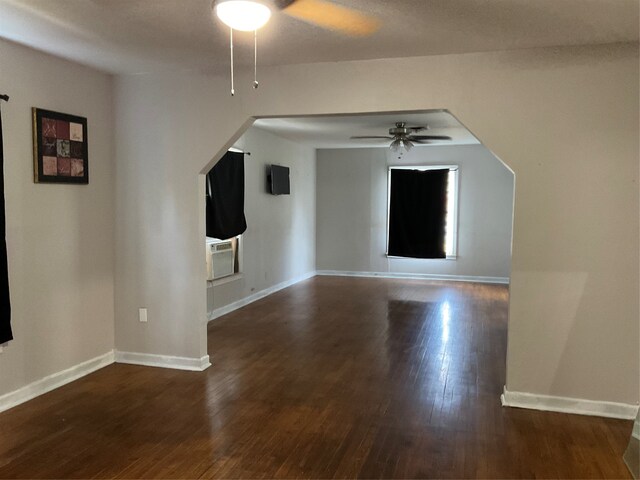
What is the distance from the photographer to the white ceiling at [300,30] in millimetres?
2586

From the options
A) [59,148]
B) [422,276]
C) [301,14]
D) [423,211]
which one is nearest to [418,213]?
[423,211]

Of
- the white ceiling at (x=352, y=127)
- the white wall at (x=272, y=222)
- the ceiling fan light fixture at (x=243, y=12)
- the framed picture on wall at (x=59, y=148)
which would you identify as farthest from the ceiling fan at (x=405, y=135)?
the ceiling fan light fixture at (x=243, y=12)

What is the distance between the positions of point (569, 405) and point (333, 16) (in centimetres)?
278

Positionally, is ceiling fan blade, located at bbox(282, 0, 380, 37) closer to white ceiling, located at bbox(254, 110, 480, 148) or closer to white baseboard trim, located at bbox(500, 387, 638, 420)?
white ceiling, located at bbox(254, 110, 480, 148)

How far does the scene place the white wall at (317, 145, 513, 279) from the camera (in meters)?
8.56

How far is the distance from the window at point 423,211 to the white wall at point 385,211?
0.11 metres

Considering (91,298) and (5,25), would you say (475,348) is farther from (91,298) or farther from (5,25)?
(5,25)

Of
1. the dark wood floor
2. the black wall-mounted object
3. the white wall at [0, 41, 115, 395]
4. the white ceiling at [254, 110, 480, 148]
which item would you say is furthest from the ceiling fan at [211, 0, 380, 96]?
the black wall-mounted object

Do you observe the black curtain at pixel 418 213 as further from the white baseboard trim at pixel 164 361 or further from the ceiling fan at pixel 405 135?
the white baseboard trim at pixel 164 361

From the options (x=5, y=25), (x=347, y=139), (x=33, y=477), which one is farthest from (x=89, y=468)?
(x=347, y=139)

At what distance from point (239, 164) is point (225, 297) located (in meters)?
1.59

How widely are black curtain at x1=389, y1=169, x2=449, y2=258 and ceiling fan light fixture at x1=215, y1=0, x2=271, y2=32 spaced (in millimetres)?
6779

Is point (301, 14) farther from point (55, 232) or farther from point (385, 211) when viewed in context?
point (385, 211)

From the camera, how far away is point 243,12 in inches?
90.9
